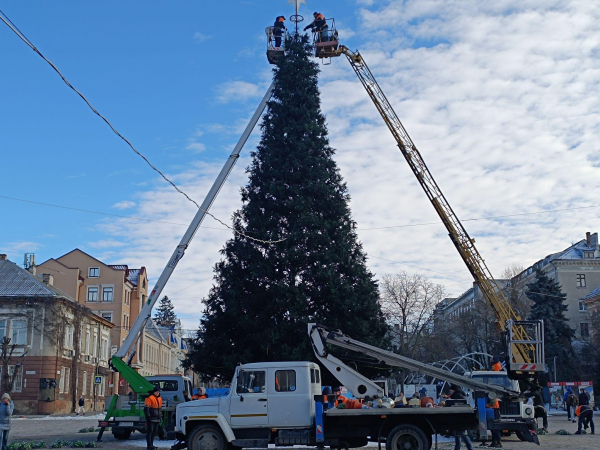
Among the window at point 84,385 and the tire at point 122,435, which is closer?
the tire at point 122,435

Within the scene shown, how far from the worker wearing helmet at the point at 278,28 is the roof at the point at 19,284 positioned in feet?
90.0

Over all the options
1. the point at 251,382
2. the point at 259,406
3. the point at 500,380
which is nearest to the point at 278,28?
the point at 500,380

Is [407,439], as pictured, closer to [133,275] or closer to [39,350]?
[39,350]

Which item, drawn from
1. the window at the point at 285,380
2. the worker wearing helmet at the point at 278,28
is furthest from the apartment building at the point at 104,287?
the window at the point at 285,380

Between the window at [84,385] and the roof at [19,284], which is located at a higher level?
the roof at [19,284]

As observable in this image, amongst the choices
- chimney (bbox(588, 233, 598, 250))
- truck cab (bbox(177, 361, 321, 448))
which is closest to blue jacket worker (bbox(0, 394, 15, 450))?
truck cab (bbox(177, 361, 321, 448))

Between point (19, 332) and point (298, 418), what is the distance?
130ft

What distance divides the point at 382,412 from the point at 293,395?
82.0 inches

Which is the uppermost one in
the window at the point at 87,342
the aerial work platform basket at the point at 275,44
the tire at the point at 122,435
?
the aerial work platform basket at the point at 275,44

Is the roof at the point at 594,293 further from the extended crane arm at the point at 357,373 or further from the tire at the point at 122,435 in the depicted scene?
the extended crane arm at the point at 357,373

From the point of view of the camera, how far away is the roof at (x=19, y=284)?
48.1 m

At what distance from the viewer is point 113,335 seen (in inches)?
2817

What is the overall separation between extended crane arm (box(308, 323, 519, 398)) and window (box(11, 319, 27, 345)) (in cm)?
3794

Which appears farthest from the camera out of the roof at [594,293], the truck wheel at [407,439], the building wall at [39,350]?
the roof at [594,293]
